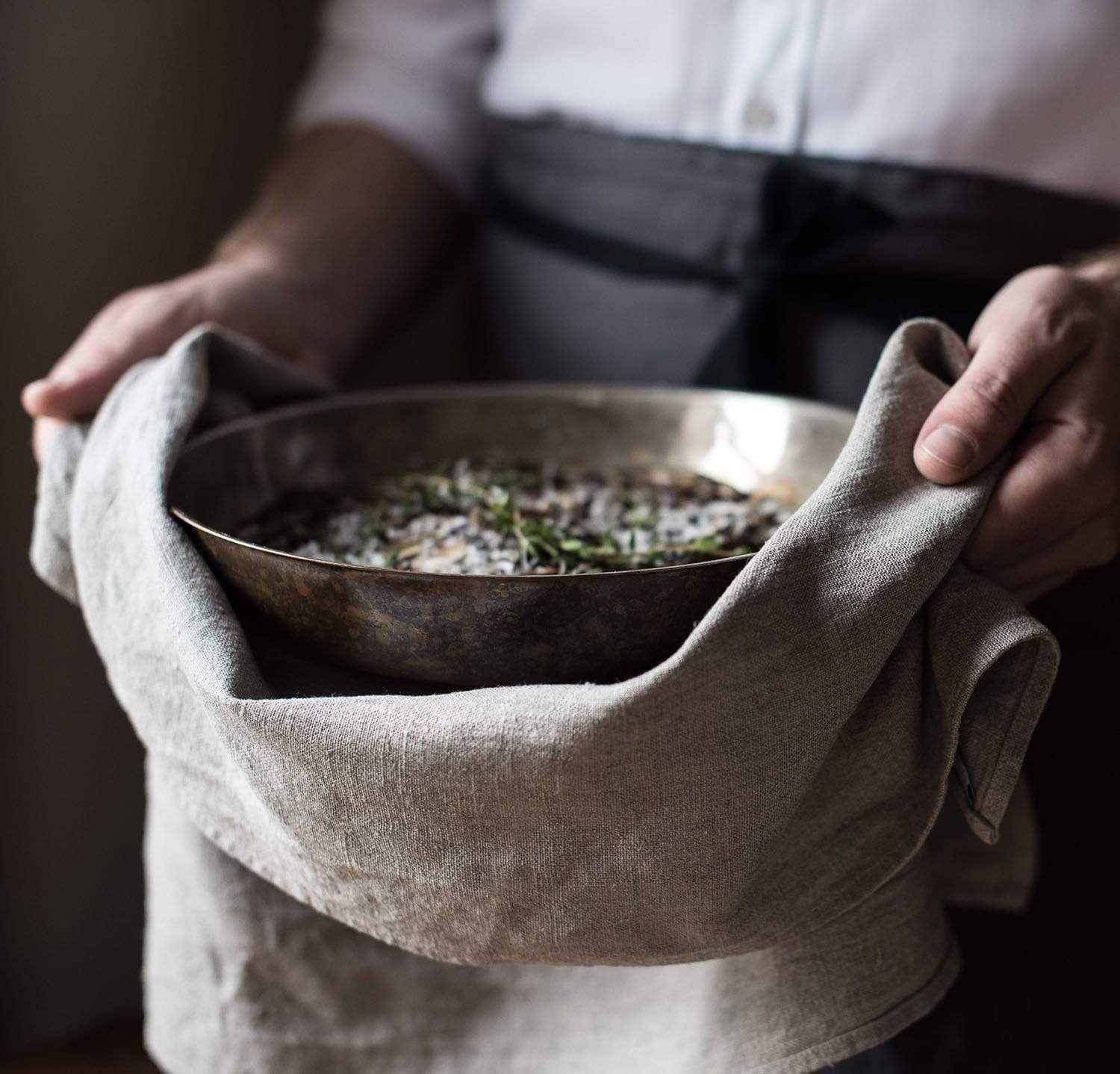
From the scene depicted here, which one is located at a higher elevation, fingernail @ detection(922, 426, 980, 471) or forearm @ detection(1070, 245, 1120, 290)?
forearm @ detection(1070, 245, 1120, 290)

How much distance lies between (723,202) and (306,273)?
0.96 ft

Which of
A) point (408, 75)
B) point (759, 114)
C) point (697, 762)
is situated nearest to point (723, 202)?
point (759, 114)

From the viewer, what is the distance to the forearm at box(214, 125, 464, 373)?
2.62 ft

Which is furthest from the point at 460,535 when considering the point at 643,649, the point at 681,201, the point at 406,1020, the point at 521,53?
the point at 521,53

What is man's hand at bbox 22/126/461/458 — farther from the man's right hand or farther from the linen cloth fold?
the linen cloth fold

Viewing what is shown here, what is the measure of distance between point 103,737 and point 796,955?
2.86 ft

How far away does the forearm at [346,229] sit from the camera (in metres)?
0.80

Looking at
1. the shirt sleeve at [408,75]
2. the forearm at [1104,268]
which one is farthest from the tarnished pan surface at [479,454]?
the shirt sleeve at [408,75]

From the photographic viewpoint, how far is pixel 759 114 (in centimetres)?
72

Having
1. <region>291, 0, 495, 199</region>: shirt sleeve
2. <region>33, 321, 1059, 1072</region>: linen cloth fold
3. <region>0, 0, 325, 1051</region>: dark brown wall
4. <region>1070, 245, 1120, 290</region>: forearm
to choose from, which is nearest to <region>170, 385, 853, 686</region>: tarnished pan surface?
<region>33, 321, 1059, 1072</region>: linen cloth fold

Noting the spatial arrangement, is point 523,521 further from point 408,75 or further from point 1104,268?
point 408,75

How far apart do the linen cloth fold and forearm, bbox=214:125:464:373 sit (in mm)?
326

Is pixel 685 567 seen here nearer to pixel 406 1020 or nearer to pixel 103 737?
pixel 406 1020

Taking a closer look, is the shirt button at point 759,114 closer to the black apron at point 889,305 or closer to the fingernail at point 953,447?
the black apron at point 889,305
